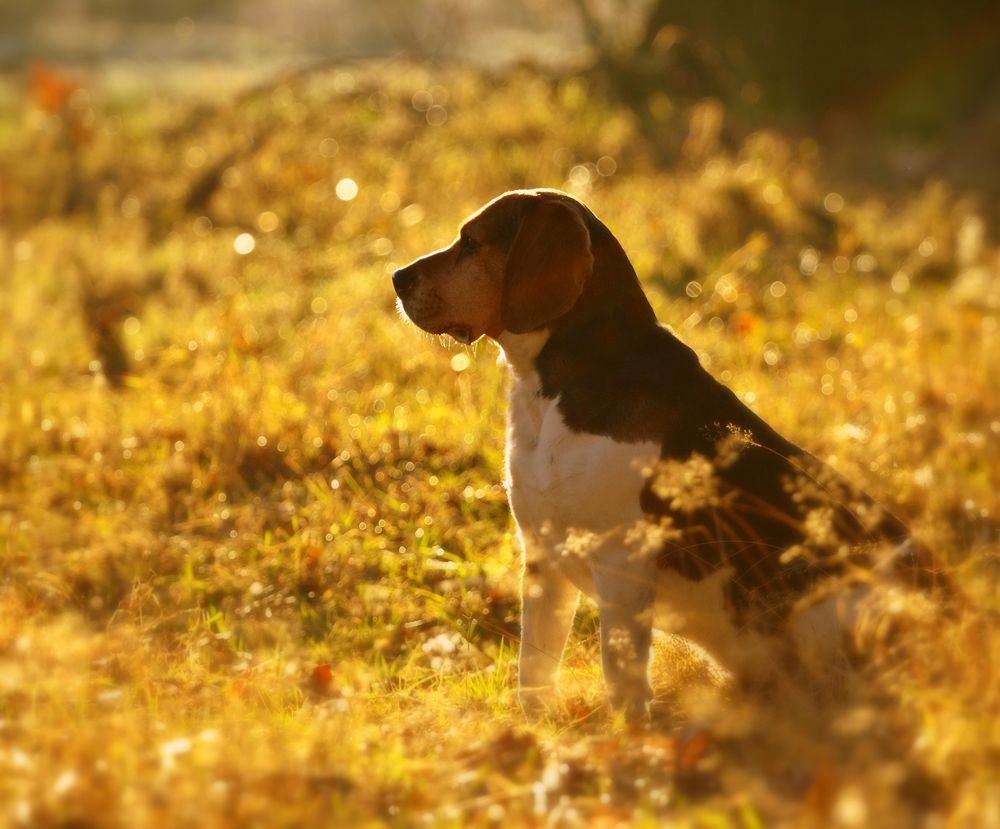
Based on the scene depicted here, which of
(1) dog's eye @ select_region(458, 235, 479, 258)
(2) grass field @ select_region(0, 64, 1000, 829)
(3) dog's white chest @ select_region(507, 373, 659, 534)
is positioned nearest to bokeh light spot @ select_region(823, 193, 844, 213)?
(2) grass field @ select_region(0, 64, 1000, 829)

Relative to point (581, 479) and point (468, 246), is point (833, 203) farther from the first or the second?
point (581, 479)

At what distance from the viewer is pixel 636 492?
4047 mm

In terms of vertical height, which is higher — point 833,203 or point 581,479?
point 833,203

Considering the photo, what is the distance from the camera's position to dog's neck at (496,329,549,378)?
427 centimetres

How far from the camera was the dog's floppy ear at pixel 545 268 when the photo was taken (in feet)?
13.7

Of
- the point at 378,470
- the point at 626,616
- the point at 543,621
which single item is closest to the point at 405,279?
the point at 543,621

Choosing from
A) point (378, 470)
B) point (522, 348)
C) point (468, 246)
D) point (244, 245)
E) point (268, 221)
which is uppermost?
point (268, 221)

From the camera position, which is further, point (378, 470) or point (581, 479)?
point (378, 470)

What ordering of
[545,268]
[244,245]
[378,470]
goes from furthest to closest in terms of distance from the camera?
[244,245] → [378,470] → [545,268]

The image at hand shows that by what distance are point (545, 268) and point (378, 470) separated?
7.40 ft

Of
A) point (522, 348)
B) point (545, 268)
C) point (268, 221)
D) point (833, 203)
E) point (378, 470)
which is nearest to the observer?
point (545, 268)

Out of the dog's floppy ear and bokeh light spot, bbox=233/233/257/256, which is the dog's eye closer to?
the dog's floppy ear

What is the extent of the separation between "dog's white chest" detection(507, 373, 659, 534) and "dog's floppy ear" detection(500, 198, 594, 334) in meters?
0.28

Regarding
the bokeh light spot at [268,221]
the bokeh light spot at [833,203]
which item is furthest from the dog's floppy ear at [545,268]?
the bokeh light spot at [833,203]
